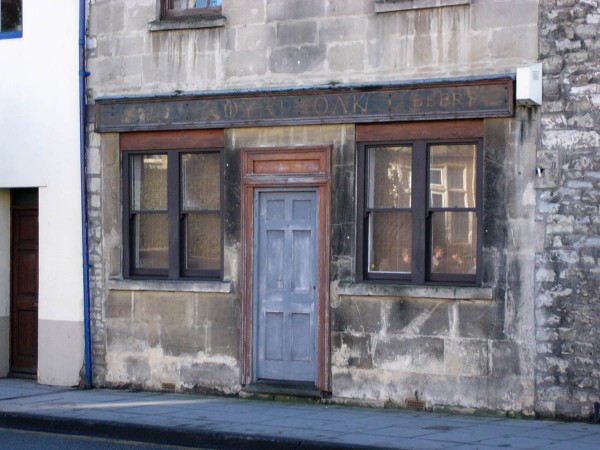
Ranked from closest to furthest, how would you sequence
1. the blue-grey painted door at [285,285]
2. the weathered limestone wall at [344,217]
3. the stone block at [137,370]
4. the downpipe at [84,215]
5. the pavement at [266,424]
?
the pavement at [266,424], the weathered limestone wall at [344,217], the blue-grey painted door at [285,285], the stone block at [137,370], the downpipe at [84,215]

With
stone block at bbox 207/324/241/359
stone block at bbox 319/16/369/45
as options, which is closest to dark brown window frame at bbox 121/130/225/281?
stone block at bbox 207/324/241/359

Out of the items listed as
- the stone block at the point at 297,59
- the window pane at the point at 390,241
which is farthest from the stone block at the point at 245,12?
the window pane at the point at 390,241

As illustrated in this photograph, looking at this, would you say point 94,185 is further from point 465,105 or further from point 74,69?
point 465,105

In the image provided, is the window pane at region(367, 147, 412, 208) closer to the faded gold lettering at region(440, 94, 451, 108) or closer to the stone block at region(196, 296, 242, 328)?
the faded gold lettering at region(440, 94, 451, 108)

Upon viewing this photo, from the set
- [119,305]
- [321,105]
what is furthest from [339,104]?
[119,305]

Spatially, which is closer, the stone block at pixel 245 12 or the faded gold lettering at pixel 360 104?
the faded gold lettering at pixel 360 104

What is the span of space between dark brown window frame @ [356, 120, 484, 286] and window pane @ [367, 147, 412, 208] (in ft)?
0.27

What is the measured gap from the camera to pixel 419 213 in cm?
1286

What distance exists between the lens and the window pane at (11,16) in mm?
15703

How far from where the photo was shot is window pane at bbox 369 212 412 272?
13.1 m

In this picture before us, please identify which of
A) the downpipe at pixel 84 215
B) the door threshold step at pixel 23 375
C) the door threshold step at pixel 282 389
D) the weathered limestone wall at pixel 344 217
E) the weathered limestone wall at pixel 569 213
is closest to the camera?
the weathered limestone wall at pixel 569 213

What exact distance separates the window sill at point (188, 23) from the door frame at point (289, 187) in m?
1.63

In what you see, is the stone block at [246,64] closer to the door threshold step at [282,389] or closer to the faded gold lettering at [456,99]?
the faded gold lettering at [456,99]

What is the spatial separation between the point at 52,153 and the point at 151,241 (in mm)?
1897
